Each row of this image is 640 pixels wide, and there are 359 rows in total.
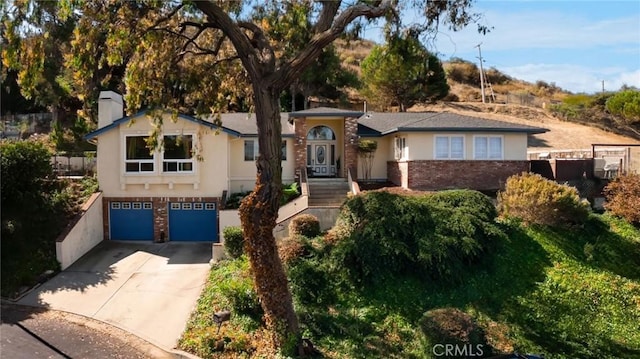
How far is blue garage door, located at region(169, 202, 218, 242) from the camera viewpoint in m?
20.8

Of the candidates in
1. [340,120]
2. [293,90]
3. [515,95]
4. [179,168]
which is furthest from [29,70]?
[515,95]

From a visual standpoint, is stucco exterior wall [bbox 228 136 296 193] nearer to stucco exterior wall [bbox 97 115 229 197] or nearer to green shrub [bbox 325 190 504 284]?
stucco exterior wall [bbox 97 115 229 197]

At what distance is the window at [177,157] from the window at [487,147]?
12.3 meters

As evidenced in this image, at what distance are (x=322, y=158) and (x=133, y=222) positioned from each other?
9.55 m

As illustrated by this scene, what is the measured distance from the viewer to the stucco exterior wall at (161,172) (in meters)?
20.5

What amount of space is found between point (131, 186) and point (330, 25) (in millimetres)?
12821

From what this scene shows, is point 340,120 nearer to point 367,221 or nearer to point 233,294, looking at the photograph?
point 367,221

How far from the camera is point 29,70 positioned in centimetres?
1013

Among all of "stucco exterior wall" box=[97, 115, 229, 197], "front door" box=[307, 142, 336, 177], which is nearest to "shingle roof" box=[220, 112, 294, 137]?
"stucco exterior wall" box=[97, 115, 229, 197]

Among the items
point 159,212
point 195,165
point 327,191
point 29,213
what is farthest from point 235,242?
point 29,213

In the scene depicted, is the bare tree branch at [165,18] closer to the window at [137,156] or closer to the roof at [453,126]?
the window at [137,156]

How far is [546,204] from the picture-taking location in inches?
640

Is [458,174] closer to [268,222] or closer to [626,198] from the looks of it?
[626,198]

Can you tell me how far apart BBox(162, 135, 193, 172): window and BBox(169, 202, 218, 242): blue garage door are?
150 centimetres
